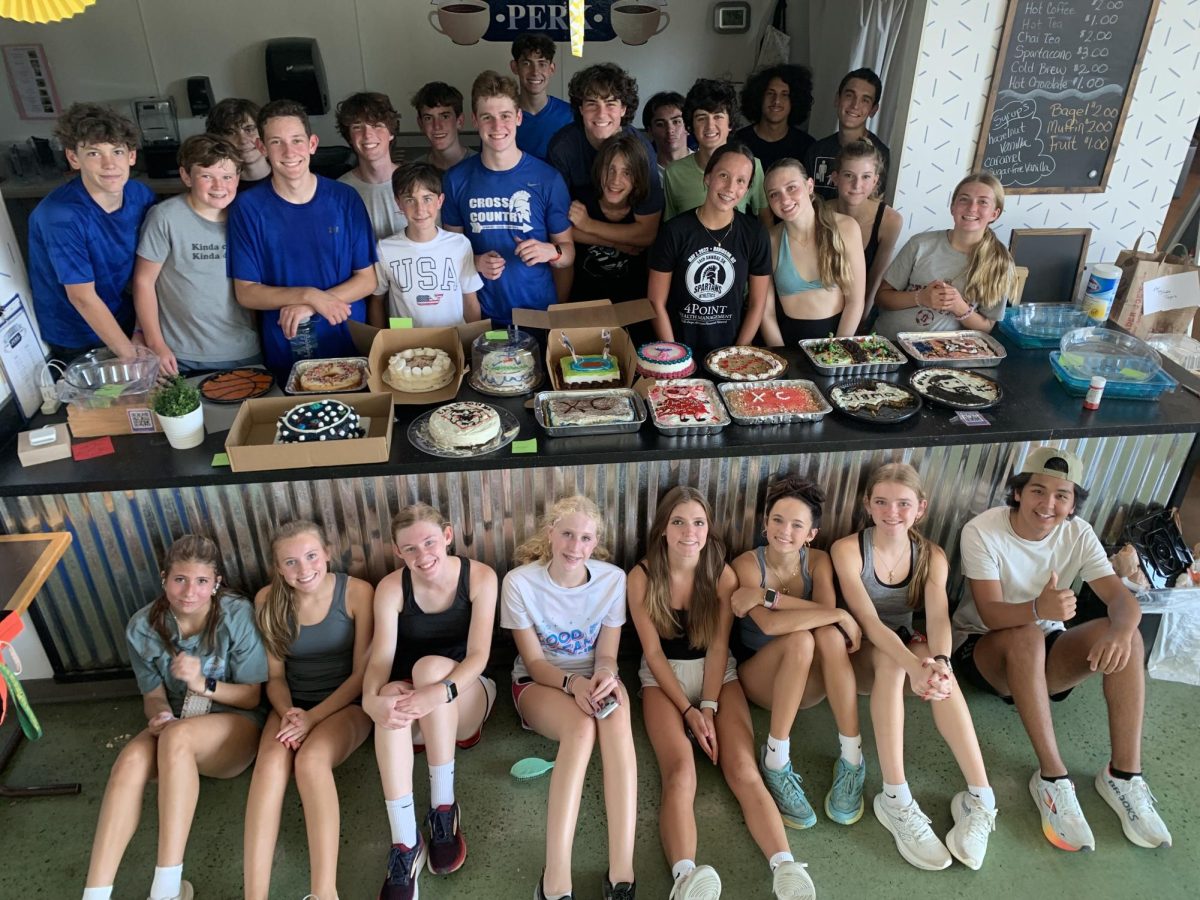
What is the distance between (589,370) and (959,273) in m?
1.61

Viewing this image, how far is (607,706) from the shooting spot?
2.62 m

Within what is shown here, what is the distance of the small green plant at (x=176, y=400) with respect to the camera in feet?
9.02

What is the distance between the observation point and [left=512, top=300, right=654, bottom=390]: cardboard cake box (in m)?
3.27

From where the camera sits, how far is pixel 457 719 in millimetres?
2764

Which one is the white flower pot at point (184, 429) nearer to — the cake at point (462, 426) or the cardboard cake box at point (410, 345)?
the cardboard cake box at point (410, 345)

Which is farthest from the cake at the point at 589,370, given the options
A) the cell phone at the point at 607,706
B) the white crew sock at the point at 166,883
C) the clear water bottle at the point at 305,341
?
the white crew sock at the point at 166,883

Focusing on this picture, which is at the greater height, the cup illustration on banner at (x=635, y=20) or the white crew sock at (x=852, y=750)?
the cup illustration on banner at (x=635, y=20)

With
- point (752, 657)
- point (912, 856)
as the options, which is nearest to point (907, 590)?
point (752, 657)

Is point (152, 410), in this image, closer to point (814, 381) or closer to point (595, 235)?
point (595, 235)

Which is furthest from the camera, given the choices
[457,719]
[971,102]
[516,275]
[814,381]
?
[971,102]

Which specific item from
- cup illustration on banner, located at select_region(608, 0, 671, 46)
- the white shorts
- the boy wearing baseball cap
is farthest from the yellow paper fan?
cup illustration on banner, located at select_region(608, 0, 671, 46)

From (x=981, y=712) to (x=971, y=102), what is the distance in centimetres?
278

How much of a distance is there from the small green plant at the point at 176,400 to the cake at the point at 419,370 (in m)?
0.66

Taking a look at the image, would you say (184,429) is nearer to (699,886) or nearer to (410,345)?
(410,345)
